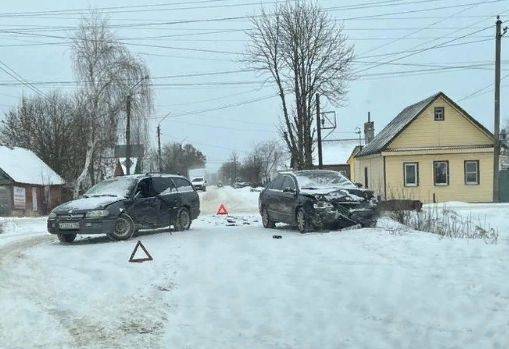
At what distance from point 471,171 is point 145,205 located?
2632 centimetres

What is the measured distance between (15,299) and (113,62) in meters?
38.2

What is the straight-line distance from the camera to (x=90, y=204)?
14836 mm

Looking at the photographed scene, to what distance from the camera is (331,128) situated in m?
36.6

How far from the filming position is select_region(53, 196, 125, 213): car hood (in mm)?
14703

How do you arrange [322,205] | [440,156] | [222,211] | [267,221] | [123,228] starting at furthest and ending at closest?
1. [440,156]
2. [222,211]
3. [267,221]
4. [123,228]
5. [322,205]

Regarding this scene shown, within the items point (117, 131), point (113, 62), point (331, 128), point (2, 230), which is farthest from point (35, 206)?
point (2, 230)

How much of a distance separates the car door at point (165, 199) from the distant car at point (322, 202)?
2670 millimetres

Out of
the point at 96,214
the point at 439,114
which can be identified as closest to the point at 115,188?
the point at 96,214

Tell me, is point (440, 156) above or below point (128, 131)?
below

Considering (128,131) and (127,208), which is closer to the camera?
(127,208)

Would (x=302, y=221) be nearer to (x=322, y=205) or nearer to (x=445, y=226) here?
(x=322, y=205)

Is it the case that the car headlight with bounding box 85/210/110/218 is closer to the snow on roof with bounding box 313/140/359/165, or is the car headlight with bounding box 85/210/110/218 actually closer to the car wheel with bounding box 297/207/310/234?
the car wheel with bounding box 297/207/310/234

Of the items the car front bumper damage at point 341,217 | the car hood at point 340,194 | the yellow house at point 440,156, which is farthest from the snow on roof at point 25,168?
the car front bumper damage at point 341,217

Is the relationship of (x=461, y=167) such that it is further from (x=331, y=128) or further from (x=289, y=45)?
(x=289, y=45)
